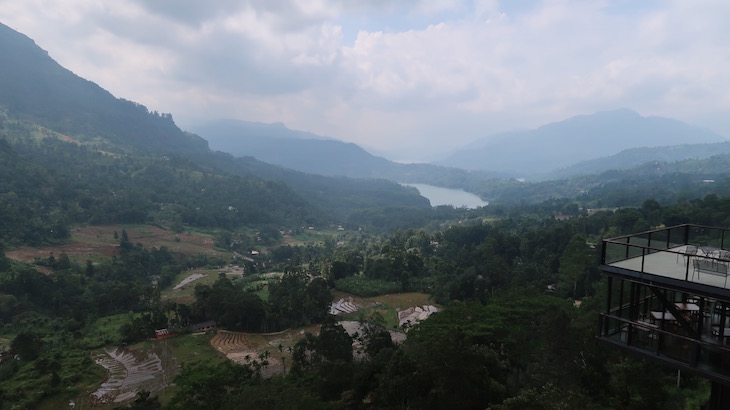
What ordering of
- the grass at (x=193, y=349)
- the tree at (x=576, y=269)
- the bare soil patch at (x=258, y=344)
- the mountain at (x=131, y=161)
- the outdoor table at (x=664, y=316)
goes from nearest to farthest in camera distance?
1. the outdoor table at (x=664, y=316)
2. the bare soil patch at (x=258, y=344)
3. the grass at (x=193, y=349)
4. the tree at (x=576, y=269)
5. the mountain at (x=131, y=161)

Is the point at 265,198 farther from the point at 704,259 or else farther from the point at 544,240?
the point at 704,259

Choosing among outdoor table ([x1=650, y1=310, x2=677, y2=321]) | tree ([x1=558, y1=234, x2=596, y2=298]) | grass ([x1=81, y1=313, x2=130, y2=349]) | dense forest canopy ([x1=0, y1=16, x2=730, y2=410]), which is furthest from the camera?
grass ([x1=81, y1=313, x2=130, y2=349])

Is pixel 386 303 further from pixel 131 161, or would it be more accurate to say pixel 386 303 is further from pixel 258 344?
pixel 131 161

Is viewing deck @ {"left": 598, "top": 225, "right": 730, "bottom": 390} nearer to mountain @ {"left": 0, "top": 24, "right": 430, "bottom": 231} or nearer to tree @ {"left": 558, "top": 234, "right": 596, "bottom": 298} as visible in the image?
tree @ {"left": 558, "top": 234, "right": 596, "bottom": 298}

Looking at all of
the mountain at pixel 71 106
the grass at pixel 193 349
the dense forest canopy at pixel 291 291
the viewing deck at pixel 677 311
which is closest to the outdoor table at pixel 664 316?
the viewing deck at pixel 677 311

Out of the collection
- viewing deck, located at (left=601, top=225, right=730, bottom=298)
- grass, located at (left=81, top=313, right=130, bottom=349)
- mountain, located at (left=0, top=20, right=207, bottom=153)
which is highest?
mountain, located at (left=0, top=20, right=207, bottom=153)

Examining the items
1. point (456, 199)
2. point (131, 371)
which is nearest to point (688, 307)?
point (131, 371)

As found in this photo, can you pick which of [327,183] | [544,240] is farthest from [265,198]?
[544,240]

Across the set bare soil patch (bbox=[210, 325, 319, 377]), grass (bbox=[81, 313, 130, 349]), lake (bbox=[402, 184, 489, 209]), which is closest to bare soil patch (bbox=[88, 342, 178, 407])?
grass (bbox=[81, 313, 130, 349])

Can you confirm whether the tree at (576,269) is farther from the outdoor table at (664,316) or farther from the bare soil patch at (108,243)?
the bare soil patch at (108,243)

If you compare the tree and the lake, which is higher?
the tree

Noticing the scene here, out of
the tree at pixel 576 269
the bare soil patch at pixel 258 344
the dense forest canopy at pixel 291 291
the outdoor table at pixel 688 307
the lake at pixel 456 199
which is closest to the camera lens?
the outdoor table at pixel 688 307
